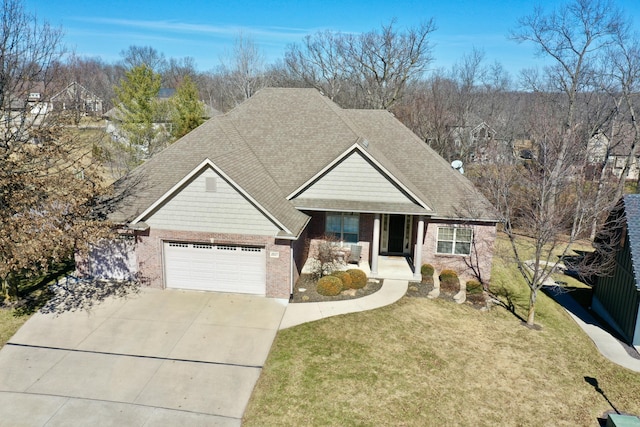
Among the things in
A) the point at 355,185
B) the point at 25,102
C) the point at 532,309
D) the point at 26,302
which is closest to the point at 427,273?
the point at 532,309

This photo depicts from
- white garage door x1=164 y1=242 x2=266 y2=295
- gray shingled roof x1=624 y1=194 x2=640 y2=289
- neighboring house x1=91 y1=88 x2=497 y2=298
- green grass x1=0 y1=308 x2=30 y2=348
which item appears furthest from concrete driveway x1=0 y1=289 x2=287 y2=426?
gray shingled roof x1=624 y1=194 x2=640 y2=289

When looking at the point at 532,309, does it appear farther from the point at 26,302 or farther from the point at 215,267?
the point at 26,302

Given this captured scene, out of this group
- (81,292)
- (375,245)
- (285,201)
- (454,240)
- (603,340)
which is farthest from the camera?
(454,240)

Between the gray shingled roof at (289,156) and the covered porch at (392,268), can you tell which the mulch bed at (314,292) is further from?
the gray shingled roof at (289,156)

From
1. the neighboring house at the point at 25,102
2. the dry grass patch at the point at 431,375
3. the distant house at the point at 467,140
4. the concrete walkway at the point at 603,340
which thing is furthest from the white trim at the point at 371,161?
the distant house at the point at 467,140

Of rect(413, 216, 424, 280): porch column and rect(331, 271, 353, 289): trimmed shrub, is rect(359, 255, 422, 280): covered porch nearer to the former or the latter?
rect(413, 216, 424, 280): porch column

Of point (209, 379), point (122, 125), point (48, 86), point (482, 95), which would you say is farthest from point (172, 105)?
point (482, 95)
